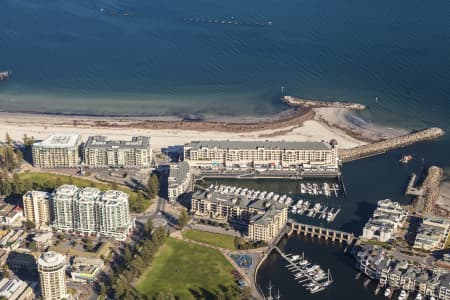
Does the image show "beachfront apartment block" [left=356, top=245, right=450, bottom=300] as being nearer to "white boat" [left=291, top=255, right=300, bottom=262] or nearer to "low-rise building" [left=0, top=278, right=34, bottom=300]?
"white boat" [left=291, top=255, right=300, bottom=262]

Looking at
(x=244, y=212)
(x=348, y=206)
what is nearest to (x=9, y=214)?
(x=244, y=212)

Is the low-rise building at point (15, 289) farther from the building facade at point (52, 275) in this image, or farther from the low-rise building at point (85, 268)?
the low-rise building at point (85, 268)

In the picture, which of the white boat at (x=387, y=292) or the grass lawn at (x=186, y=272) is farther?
the grass lawn at (x=186, y=272)

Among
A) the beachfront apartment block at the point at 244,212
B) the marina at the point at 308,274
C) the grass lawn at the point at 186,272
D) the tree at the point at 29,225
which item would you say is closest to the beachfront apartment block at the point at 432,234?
the marina at the point at 308,274

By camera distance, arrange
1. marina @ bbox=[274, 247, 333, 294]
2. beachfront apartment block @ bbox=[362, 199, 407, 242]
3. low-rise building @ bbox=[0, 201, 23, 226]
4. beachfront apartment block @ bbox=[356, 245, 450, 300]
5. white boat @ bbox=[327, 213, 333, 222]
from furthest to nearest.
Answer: white boat @ bbox=[327, 213, 333, 222], low-rise building @ bbox=[0, 201, 23, 226], beachfront apartment block @ bbox=[362, 199, 407, 242], marina @ bbox=[274, 247, 333, 294], beachfront apartment block @ bbox=[356, 245, 450, 300]

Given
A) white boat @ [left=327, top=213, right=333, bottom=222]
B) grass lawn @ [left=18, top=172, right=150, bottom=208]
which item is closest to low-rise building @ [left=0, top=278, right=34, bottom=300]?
grass lawn @ [left=18, top=172, right=150, bottom=208]

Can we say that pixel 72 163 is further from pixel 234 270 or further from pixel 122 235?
pixel 234 270

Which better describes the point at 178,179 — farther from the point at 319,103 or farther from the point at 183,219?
the point at 319,103
